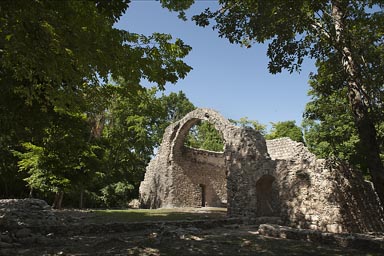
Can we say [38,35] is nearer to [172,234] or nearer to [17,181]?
[172,234]

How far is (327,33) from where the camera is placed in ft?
26.0

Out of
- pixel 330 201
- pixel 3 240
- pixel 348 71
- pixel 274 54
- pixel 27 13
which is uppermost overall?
pixel 274 54

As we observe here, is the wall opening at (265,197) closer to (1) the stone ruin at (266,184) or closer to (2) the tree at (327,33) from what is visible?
(1) the stone ruin at (266,184)

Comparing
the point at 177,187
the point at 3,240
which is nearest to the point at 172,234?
the point at 3,240

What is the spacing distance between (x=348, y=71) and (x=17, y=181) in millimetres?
23210

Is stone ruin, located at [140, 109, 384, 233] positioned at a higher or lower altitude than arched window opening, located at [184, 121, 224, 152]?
lower

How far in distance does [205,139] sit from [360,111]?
31.8 metres

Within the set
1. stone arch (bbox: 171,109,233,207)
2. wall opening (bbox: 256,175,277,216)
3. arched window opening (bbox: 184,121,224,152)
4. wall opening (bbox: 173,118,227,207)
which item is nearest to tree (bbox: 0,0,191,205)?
wall opening (bbox: 256,175,277,216)

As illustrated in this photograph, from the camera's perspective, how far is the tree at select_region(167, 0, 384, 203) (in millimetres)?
7160

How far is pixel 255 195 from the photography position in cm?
1358

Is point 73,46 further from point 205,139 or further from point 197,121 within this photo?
point 205,139

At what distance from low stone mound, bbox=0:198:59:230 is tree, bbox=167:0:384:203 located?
7.80m

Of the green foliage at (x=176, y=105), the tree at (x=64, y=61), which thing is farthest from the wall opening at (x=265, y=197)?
the green foliage at (x=176, y=105)

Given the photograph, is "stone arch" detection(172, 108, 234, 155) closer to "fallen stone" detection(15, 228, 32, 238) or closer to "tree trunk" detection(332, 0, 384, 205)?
"tree trunk" detection(332, 0, 384, 205)
